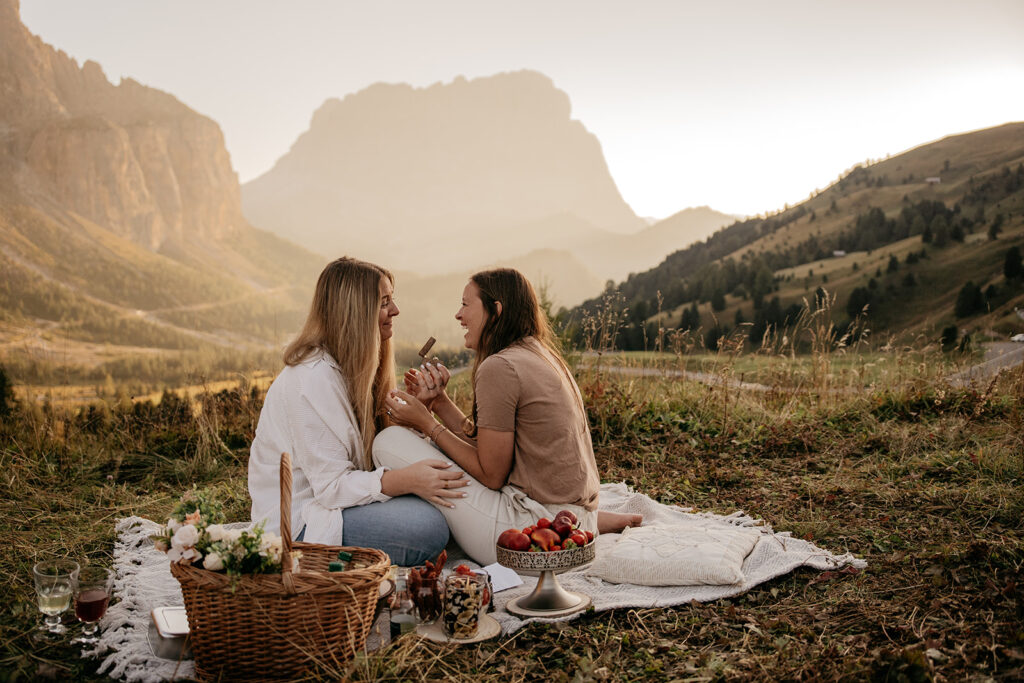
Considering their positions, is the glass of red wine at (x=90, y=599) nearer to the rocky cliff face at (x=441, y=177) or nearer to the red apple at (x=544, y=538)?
the red apple at (x=544, y=538)

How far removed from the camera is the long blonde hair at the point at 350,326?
11.6ft

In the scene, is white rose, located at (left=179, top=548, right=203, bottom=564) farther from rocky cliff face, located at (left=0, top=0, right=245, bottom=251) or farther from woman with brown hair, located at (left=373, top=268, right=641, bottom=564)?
rocky cliff face, located at (left=0, top=0, right=245, bottom=251)

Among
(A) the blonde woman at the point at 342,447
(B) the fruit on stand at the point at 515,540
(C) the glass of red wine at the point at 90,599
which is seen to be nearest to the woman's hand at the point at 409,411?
(A) the blonde woman at the point at 342,447

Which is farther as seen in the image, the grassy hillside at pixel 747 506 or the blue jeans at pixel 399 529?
the blue jeans at pixel 399 529

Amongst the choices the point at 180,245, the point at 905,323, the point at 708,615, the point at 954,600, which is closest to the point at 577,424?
the point at 708,615

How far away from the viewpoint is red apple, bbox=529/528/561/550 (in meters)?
3.02

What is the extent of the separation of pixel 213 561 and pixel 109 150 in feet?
74.2

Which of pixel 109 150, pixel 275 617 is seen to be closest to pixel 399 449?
pixel 275 617

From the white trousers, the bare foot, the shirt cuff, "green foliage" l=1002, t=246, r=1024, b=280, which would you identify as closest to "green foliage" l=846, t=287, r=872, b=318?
"green foliage" l=1002, t=246, r=1024, b=280

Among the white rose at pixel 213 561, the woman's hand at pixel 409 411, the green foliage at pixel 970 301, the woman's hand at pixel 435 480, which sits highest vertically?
the woman's hand at pixel 409 411

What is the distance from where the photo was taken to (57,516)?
16.5 feet

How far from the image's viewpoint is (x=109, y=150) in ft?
69.3

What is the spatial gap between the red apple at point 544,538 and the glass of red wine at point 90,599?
1832 mm

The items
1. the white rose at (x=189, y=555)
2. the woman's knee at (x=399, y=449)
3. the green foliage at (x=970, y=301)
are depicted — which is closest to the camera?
the white rose at (x=189, y=555)
